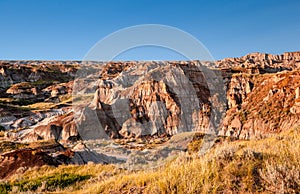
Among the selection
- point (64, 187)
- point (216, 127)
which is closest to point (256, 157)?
point (64, 187)

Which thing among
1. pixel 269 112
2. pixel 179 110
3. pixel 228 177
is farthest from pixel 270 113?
pixel 228 177

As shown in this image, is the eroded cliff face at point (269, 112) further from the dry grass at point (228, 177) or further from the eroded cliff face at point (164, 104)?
the dry grass at point (228, 177)

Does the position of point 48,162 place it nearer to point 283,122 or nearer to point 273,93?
point 283,122

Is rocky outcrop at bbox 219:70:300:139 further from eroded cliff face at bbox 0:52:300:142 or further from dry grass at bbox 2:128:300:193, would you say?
dry grass at bbox 2:128:300:193

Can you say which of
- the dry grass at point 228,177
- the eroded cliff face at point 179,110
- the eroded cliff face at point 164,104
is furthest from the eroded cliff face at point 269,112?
the dry grass at point 228,177

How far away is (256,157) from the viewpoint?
609 centimetres

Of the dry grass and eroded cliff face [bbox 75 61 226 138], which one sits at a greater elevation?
eroded cliff face [bbox 75 61 226 138]

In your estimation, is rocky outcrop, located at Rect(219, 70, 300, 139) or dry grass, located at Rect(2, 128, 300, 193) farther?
rocky outcrop, located at Rect(219, 70, 300, 139)

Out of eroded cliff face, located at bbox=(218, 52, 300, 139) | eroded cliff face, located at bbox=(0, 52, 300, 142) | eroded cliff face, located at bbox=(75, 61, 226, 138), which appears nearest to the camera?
eroded cliff face, located at bbox=(75, 61, 226, 138)

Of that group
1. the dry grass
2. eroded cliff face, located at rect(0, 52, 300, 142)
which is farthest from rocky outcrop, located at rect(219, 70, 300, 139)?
the dry grass

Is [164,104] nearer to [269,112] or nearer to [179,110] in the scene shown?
[179,110]

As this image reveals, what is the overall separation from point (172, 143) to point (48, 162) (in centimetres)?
832

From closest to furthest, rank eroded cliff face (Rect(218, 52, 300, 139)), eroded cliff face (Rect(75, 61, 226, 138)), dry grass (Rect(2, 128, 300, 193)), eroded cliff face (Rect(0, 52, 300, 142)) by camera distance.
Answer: dry grass (Rect(2, 128, 300, 193))
eroded cliff face (Rect(75, 61, 226, 138))
eroded cliff face (Rect(0, 52, 300, 142))
eroded cliff face (Rect(218, 52, 300, 139))

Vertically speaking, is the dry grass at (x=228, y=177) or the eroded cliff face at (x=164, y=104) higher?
the eroded cliff face at (x=164, y=104)
